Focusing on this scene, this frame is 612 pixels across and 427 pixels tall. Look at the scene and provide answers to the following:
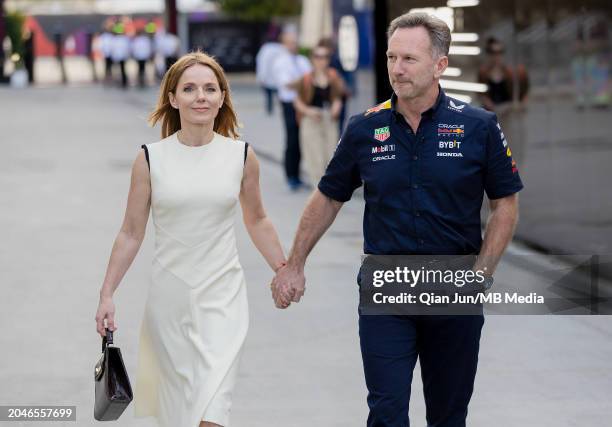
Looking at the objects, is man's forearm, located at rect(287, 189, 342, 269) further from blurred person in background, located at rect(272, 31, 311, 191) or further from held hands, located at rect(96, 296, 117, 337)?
blurred person in background, located at rect(272, 31, 311, 191)

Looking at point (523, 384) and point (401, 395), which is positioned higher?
point (401, 395)

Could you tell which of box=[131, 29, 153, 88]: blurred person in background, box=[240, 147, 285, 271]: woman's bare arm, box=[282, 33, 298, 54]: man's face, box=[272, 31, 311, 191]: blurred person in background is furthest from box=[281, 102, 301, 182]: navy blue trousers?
box=[131, 29, 153, 88]: blurred person in background

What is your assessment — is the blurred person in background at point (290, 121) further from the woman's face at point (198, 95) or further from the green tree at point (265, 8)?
the green tree at point (265, 8)

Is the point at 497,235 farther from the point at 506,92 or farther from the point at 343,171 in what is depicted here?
the point at 506,92

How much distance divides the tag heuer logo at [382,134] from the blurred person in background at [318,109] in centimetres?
1054

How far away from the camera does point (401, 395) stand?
16.0ft

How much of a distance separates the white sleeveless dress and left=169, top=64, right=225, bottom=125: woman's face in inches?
5.4

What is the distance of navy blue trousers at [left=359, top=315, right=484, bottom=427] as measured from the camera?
4.88 meters

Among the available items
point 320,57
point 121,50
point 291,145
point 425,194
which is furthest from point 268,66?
point 425,194

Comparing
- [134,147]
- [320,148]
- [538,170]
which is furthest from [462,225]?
[134,147]

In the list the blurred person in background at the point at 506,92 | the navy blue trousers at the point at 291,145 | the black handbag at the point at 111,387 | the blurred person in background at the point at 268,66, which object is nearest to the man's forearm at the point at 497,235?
the black handbag at the point at 111,387

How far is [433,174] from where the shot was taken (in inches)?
191

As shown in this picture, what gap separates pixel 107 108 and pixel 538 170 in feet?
76.6

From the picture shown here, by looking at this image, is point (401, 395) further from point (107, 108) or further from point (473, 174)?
point (107, 108)
